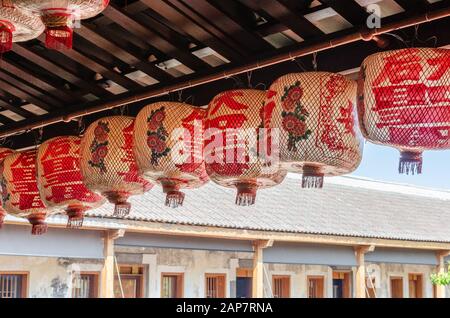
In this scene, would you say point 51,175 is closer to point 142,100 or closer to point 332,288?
point 142,100

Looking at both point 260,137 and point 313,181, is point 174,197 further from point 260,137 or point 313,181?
point 313,181

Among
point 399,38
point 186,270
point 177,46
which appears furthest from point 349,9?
point 186,270

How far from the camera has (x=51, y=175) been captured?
14.6ft

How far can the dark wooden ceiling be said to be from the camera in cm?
353

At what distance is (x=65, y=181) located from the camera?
4398 mm

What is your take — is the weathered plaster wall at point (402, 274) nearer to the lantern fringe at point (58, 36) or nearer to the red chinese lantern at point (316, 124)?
the red chinese lantern at point (316, 124)

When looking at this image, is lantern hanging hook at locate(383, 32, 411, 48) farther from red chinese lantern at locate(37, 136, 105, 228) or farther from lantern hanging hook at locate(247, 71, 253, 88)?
red chinese lantern at locate(37, 136, 105, 228)

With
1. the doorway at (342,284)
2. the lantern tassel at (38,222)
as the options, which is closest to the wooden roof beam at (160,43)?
the lantern tassel at (38,222)

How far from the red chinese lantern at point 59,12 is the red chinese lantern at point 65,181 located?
1.50 meters

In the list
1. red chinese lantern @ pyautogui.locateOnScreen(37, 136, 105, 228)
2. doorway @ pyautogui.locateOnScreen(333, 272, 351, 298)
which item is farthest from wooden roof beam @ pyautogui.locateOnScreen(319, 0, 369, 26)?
doorway @ pyautogui.locateOnScreen(333, 272, 351, 298)

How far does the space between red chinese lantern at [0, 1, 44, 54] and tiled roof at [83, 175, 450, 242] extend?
24.2ft

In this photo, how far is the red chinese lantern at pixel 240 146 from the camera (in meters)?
3.58

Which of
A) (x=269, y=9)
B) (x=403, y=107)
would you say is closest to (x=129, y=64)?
(x=269, y=9)

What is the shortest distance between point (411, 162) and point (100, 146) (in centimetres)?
159
